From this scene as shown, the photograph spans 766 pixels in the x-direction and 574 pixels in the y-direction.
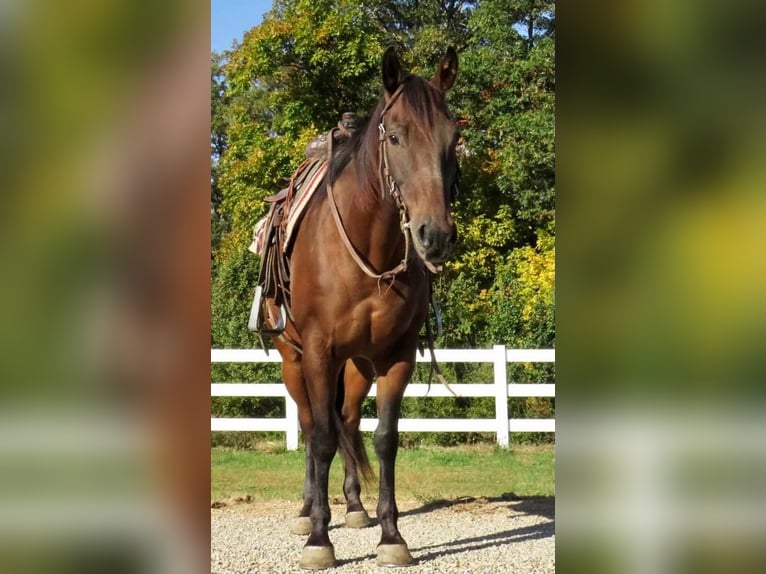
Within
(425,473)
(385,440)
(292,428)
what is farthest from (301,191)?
(292,428)

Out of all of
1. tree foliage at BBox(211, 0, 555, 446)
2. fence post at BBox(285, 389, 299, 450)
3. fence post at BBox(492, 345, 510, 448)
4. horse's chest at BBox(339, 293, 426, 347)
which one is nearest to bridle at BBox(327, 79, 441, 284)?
horse's chest at BBox(339, 293, 426, 347)

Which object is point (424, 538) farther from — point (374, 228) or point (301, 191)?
point (301, 191)

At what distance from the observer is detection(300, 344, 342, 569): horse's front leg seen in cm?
437

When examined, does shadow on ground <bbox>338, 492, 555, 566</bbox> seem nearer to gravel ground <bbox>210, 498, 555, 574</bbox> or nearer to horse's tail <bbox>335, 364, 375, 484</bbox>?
gravel ground <bbox>210, 498, 555, 574</bbox>

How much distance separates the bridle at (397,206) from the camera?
3.77 metres

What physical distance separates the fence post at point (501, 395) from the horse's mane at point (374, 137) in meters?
5.64

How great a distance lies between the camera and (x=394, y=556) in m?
4.46

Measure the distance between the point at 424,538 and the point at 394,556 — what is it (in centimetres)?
86

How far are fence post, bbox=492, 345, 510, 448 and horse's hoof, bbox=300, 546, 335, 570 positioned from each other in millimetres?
5566

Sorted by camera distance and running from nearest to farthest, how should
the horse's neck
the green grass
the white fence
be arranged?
the horse's neck → the green grass → the white fence
